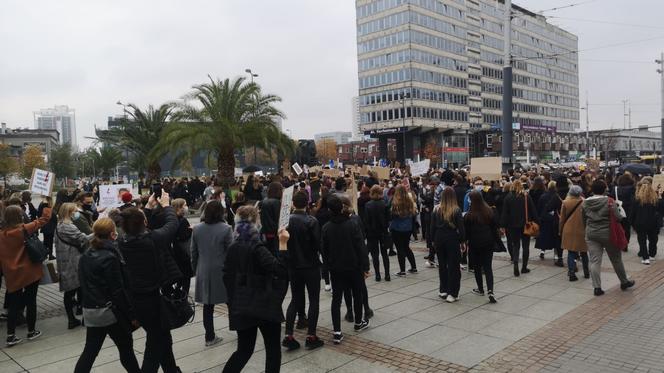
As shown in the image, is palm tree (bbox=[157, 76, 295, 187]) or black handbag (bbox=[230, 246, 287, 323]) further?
palm tree (bbox=[157, 76, 295, 187])

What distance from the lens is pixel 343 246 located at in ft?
20.8

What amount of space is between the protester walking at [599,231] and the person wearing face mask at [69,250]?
301 inches

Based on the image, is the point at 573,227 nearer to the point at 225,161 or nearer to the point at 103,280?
the point at 103,280

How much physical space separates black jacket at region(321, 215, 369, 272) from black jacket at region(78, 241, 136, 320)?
2.53 metres

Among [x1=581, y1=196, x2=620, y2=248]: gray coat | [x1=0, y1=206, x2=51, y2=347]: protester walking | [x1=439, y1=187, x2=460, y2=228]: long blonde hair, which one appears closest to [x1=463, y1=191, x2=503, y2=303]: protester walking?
[x1=439, y1=187, x2=460, y2=228]: long blonde hair

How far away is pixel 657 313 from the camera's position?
7.15 metres

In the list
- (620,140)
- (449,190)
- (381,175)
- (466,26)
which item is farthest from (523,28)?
(449,190)

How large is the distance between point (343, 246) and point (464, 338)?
193 cm

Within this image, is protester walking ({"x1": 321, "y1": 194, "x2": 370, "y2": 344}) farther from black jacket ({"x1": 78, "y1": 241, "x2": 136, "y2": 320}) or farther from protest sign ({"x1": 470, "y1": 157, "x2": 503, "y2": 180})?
protest sign ({"x1": 470, "y1": 157, "x2": 503, "y2": 180})

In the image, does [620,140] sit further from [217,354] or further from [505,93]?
[217,354]

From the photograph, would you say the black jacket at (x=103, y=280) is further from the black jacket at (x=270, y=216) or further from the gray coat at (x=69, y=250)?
the black jacket at (x=270, y=216)

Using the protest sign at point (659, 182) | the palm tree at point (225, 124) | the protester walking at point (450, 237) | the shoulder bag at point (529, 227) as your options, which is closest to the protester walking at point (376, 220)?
the protester walking at point (450, 237)

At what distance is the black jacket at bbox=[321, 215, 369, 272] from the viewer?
6332mm

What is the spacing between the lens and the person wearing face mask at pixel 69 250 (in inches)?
262
